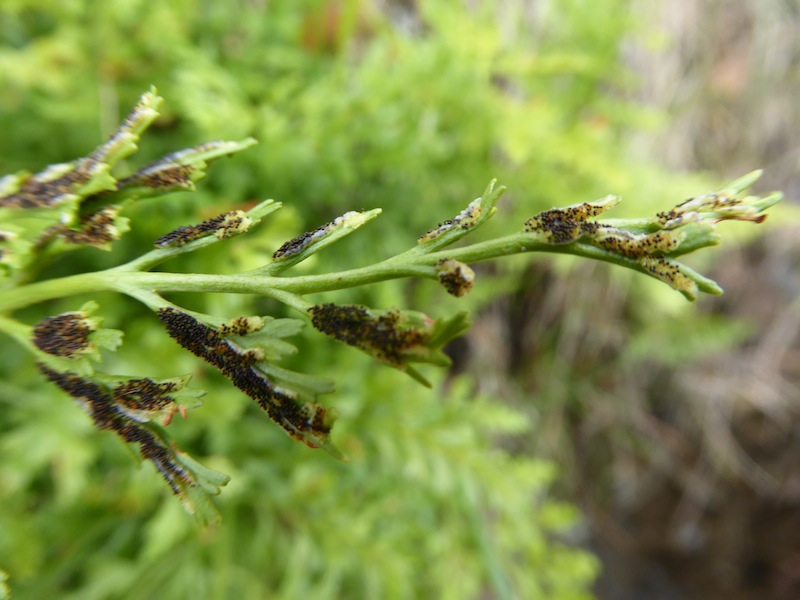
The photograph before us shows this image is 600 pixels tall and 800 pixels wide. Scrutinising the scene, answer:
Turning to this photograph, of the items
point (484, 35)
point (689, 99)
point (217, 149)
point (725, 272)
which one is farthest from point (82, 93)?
point (725, 272)

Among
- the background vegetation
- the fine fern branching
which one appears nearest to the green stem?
the fine fern branching

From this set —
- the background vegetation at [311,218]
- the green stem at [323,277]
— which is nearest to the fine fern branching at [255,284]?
the green stem at [323,277]

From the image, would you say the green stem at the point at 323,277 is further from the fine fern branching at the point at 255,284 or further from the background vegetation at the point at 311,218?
the background vegetation at the point at 311,218

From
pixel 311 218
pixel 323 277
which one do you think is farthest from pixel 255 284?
pixel 311 218

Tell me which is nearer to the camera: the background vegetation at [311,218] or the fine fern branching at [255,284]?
the fine fern branching at [255,284]

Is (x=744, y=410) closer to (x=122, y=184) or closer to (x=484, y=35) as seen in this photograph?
(x=484, y=35)
